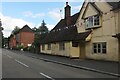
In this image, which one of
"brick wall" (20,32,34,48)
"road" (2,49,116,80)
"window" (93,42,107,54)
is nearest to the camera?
"road" (2,49,116,80)

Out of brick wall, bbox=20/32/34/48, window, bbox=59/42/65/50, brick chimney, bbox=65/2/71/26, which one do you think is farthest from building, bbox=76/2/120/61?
brick wall, bbox=20/32/34/48

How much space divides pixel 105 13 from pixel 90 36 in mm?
3601

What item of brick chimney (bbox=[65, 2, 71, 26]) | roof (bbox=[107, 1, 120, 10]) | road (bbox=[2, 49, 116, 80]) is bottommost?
road (bbox=[2, 49, 116, 80])

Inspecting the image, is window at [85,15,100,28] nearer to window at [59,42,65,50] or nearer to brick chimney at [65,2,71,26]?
window at [59,42,65,50]

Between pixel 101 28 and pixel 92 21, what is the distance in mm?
2198

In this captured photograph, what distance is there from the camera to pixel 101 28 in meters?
27.2

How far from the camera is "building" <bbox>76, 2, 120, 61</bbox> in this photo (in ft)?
80.7

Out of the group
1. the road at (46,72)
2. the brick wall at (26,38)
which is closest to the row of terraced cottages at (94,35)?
the road at (46,72)

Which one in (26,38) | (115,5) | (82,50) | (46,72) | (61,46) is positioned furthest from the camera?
(26,38)

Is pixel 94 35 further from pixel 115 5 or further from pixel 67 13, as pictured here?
pixel 67 13

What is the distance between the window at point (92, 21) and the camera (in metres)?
28.1

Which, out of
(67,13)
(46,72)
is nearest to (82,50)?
(67,13)

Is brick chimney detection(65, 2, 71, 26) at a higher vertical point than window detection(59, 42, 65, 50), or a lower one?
higher

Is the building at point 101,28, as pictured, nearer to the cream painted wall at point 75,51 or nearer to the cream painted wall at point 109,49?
the cream painted wall at point 109,49
